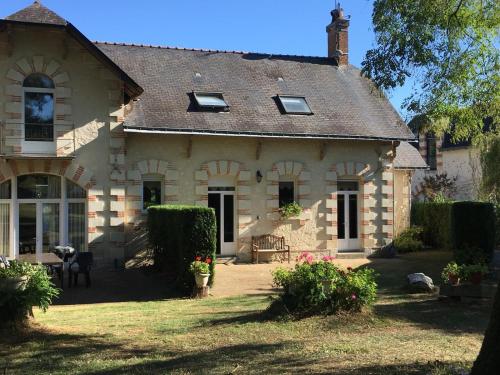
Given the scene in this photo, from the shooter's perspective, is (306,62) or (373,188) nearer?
(373,188)

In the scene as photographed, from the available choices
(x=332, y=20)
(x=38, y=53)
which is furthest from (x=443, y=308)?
(x=332, y=20)

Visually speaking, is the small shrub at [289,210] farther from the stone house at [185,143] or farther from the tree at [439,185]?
the tree at [439,185]

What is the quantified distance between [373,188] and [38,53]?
10730 millimetres

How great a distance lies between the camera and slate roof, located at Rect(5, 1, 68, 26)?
44.6 feet

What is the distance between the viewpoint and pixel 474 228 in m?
13.1

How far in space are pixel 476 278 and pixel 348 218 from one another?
8955mm

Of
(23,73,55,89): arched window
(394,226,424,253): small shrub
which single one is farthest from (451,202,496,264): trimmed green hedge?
(23,73,55,89): arched window

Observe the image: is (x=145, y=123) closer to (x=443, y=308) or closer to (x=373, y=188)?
(x=373, y=188)

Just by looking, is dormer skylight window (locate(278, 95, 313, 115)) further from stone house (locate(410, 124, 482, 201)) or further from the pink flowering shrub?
the pink flowering shrub

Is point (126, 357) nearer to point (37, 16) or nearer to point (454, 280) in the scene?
point (454, 280)

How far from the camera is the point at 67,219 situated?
1443 centimetres

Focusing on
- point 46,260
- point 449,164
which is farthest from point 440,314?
point 449,164

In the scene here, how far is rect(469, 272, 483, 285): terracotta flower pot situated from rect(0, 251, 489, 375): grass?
0.53 metres

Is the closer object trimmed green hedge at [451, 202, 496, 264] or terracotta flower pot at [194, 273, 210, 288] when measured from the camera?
terracotta flower pot at [194, 273, 210, 288]
